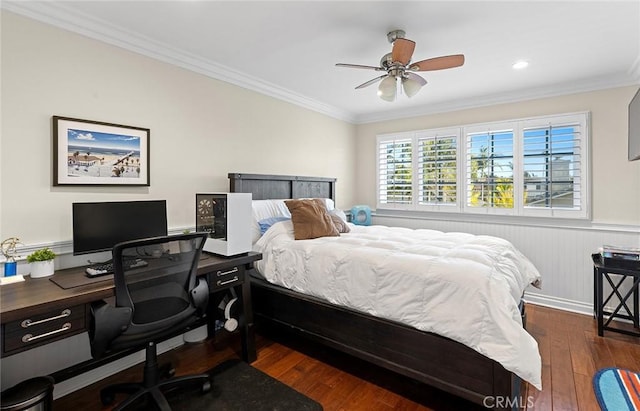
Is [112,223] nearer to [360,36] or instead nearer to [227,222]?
[227,222]

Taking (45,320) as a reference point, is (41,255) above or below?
above

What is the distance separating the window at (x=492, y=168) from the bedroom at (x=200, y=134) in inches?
5.8

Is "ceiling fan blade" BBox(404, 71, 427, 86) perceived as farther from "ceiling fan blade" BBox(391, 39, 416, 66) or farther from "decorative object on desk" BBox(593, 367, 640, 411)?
"decorative object on desk" BBox(593, 367, 640, 411)

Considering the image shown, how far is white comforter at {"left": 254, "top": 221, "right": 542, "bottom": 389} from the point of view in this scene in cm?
171

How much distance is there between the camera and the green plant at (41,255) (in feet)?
6.22

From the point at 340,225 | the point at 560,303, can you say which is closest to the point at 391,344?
the point at 340,225

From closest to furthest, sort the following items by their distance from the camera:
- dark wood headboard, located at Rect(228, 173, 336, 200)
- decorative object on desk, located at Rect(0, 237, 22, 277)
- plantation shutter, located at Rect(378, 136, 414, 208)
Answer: decorative object on desk, located at Rect(0, 237, 22, 277) → dark wood headboard, located at Rect(228, 173, 336, 200) → plantation shutter, located at Rect(378, 136, 414, 208)

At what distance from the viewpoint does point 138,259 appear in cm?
169

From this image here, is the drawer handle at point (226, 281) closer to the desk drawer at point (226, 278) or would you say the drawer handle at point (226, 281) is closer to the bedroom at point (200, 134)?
the desk drawer at point (226, 278)

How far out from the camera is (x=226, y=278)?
2367mm

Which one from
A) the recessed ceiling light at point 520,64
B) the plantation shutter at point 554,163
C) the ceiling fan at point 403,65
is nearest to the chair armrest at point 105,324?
the ceiling fan at point 403,65

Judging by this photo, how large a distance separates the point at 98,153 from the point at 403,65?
2.43 meters

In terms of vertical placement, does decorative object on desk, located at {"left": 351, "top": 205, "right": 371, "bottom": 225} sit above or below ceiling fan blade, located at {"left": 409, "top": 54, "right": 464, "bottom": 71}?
below

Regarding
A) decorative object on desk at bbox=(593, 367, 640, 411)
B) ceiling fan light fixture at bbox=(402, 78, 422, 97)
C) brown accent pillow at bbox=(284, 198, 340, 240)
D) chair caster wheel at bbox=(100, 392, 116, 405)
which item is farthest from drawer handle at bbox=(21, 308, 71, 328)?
decorative object on desk at bbox=(593, 367, 640, 411)
